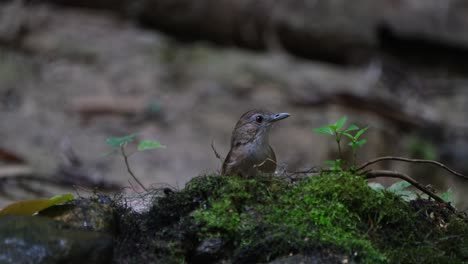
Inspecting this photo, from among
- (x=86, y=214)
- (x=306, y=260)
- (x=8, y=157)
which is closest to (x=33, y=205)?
(x=86, y=214)

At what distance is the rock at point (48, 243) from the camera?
2656 millimetres

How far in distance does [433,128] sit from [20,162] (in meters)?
5.25

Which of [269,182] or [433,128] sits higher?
[269,182]

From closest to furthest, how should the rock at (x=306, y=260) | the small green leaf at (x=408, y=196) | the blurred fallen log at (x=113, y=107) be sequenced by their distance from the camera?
the rock at (x=306, y=260), the small green leaf at (x=408, y=196), the blurred fallen log at (x=113, y=107)

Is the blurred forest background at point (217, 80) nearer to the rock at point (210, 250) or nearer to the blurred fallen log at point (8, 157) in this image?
the blurred fallen log at point (8, 157)

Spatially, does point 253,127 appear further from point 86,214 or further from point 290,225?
point 86,214

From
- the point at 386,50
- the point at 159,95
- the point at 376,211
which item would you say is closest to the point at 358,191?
the point at 376,211

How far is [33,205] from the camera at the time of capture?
10.2ft

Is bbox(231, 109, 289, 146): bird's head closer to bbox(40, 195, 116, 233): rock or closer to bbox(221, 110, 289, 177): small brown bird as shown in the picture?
bbox(221, 110, 289, 177): small brown bird

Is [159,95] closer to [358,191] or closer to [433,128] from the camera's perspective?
[433,128]

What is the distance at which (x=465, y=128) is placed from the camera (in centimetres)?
970

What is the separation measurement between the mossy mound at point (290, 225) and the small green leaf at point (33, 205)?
0.29 metres

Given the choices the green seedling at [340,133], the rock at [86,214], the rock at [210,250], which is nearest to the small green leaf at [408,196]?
the green seedling at [340,133]

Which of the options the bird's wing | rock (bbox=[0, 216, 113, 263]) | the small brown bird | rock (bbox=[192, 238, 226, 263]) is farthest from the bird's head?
rock (bbox=[0, 216, 113, 263])
